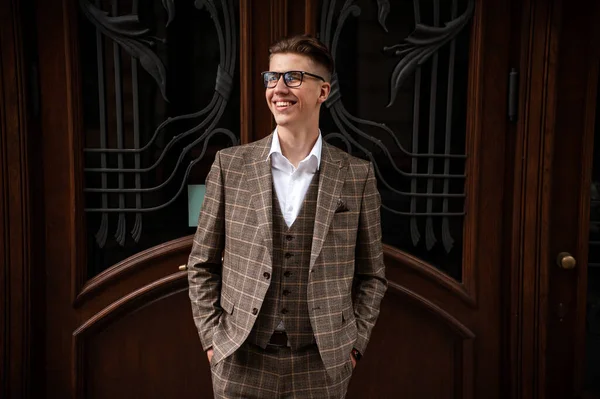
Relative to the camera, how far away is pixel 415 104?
2016 mm

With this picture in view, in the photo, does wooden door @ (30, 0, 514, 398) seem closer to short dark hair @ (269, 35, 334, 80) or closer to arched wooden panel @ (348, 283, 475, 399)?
arched wooden panel @ (348, 283, 475, 399)

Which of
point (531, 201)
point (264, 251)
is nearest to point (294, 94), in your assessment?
point (264, 251)

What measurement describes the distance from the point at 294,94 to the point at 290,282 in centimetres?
54

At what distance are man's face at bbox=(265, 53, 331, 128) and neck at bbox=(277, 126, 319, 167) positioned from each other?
0.03m

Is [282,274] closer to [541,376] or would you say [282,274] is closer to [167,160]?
[167,160]

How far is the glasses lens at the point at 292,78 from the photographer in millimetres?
1324

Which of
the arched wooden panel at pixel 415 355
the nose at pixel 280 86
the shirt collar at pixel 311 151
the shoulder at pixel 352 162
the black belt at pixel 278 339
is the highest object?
the nose at pixel 280 86

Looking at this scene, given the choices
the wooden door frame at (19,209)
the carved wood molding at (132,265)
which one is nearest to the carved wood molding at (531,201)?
the carved wood molding at (132,265)

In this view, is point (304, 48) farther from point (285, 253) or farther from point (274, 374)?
point (274, 374)

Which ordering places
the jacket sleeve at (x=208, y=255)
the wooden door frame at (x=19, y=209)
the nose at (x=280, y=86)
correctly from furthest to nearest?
1. the wooden door frame at (x=19, y=209)
2. the jacket sleeve at (x=208, y=255)
3. the nose at (x=280, y=86)

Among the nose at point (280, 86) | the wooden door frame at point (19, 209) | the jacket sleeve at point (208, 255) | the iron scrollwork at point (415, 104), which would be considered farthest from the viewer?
the iron scrollwork at point (415, 104)

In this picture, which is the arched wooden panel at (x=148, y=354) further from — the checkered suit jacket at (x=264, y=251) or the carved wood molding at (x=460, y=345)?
the carved wood molding at (x=460, y=345)

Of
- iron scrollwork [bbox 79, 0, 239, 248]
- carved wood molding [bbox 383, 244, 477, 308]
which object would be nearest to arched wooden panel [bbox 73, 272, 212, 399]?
iron scrollwork [bbox 79, 0, 239, 248]

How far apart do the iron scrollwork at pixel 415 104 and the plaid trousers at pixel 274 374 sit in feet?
2.77
